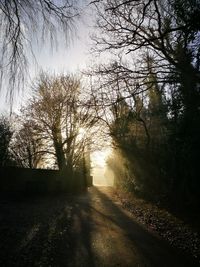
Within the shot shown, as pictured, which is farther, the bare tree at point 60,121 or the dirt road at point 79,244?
the bare tree at point 60,121

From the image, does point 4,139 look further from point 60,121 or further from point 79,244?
point 79,244

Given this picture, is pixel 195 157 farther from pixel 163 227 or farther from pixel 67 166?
pixel 67 166

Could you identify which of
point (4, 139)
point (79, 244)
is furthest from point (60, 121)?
point (79, 244)

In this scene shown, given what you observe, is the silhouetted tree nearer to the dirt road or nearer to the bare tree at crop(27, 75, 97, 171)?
the bare tree at crop(27, 75, 97, 171)

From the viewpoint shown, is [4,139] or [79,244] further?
[4,139]

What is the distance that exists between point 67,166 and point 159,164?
46.9ft

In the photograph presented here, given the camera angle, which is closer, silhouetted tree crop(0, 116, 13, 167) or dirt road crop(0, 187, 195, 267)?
dirt road crop(0, 187, 195, 267)

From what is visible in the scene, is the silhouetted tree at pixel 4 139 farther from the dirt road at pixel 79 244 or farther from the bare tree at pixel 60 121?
the dirt road at pixel 79 244

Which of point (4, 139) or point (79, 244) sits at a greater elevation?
point (4, 139)

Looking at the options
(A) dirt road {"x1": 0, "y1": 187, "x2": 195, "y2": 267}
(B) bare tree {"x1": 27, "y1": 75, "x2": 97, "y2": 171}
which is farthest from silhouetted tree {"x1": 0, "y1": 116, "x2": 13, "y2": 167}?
(A) dirt road {"x1": 0, "y1": 187, "x2": 195, "y2": 267}

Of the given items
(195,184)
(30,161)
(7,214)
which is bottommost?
(7,214)

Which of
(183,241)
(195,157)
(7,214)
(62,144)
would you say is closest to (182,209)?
(195,157)

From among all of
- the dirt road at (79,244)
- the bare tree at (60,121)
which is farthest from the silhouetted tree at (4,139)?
the dirt road at (79,244)

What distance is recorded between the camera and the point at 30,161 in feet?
110
